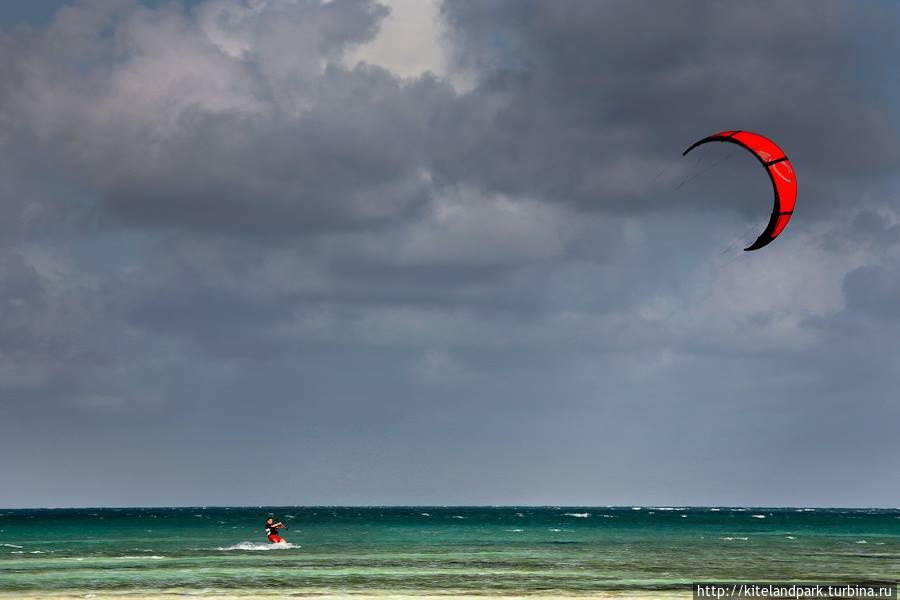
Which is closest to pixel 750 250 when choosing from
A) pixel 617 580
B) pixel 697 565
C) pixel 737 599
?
pixel 737 599

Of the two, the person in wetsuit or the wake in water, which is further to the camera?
the wake in water

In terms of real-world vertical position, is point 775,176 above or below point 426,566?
above

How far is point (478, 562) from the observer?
48.6 metres

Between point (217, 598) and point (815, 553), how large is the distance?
36.4 meters

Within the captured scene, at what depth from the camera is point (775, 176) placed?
29.7 meters

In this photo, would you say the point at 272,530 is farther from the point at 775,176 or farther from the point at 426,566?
the point at 775,176

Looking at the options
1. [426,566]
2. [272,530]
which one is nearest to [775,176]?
[426,566]

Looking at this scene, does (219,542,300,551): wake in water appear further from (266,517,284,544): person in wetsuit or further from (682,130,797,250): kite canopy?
(682,130,797,250): kite canopy

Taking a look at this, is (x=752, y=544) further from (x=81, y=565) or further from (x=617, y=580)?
(x=81, y=565)

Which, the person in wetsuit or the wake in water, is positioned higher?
the person in wetsuit

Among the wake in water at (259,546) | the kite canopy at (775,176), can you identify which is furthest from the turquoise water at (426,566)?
the kite canopy at (775,176)

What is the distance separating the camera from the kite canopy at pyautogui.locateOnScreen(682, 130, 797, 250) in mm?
29312

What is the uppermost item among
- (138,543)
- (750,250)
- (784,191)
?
(784,191)

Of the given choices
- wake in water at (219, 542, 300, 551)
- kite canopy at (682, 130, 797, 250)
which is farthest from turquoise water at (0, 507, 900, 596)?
kite canopy at (682, 130, 797, 250)
